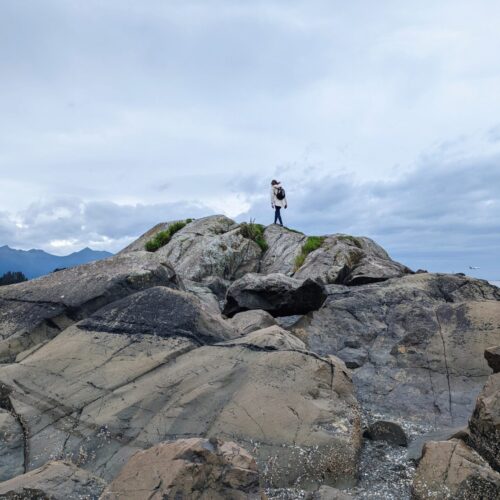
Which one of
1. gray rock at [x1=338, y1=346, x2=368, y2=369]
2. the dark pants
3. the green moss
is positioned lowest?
gray rock at [x1=338, y1=346, x2=368, y2=369]

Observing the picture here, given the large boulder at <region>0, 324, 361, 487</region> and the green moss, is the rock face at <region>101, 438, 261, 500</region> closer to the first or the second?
the large boulder at <region>0, 324, 361, 487</region>

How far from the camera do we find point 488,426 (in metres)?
9.22

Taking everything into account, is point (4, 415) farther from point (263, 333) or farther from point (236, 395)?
point (263, 333)

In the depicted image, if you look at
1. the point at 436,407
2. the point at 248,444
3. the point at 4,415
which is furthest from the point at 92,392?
the point at 436,407

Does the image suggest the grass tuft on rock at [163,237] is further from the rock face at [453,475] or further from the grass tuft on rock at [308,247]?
the rock face at [453,475]

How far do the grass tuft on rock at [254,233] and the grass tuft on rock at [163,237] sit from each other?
5.49m

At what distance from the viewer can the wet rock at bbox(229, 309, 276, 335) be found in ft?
55.3

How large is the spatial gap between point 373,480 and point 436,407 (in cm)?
439

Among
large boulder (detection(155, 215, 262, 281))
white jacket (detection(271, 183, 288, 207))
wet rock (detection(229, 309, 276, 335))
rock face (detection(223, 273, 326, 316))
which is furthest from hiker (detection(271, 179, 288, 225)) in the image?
wet rock (detection(229, 309, 276, 335))

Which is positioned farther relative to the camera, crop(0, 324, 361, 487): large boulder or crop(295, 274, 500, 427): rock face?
crop(295, 274, 500, 427): rock face

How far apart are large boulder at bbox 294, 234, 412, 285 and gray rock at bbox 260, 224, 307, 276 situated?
1.75m

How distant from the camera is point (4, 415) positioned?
10969mm

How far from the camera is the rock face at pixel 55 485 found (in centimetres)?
732

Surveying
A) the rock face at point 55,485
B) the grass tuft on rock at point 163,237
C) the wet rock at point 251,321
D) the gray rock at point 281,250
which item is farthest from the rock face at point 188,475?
the grass tuft on rock at point 163,237
